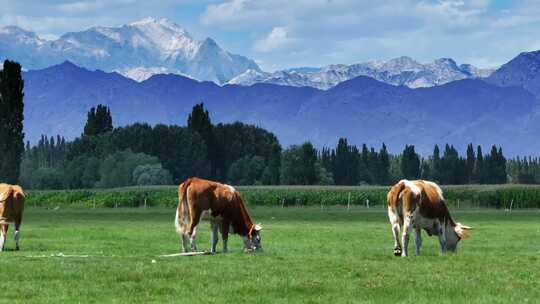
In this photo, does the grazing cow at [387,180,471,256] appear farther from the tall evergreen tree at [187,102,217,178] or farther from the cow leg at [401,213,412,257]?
the tall evergreen tree at [187,102,217,178]

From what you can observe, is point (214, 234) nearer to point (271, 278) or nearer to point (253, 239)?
point (253, 239)

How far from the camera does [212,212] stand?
33.0 metres

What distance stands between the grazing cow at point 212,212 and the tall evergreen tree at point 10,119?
10970cm

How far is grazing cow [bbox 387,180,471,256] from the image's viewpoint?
99.6 feet

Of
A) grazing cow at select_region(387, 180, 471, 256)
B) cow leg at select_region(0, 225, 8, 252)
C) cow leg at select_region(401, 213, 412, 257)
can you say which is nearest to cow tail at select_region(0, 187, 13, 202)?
cow leg at select_region(0, 225, 8, 252)

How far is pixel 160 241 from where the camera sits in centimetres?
4325

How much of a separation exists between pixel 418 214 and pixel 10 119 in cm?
11466

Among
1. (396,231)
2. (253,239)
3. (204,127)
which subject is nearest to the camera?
(396,231)

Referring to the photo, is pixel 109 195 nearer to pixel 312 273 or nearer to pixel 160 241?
pixel 160 241

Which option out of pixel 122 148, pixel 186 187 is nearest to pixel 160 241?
pixel 186 187

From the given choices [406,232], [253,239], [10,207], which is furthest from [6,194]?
[406,232]

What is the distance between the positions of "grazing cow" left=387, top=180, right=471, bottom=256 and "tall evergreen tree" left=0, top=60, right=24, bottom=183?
114 m

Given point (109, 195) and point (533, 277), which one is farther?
point (109, 195)

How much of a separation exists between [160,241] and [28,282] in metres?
20.1
